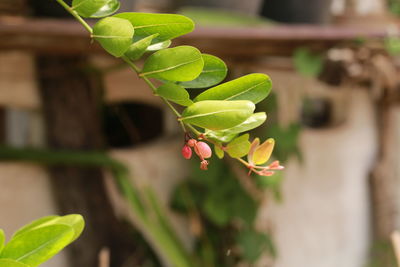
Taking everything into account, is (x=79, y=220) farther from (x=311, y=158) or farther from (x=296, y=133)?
(x=311, y=158)

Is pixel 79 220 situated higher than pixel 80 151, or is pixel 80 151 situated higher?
pixel 79 220

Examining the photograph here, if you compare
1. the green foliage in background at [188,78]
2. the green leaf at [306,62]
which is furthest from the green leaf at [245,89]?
the green leaf at [306,62]

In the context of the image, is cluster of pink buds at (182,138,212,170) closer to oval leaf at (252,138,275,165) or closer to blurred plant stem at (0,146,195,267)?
oval leaf at (252,138,275,165)

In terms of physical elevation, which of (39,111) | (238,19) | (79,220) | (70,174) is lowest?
(70,174)

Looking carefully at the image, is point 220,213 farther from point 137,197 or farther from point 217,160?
point 137,197

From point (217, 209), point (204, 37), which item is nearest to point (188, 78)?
point (204, 37)

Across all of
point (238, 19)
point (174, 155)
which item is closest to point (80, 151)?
point (174, 155)

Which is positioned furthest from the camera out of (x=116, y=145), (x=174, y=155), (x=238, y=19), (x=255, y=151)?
(x=116, y=145)
